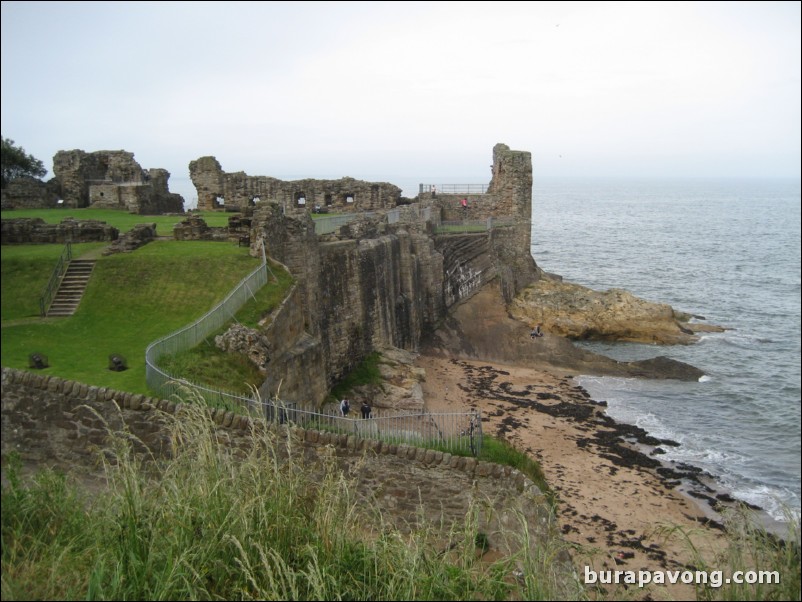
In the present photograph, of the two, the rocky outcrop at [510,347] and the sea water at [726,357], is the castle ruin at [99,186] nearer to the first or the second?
the rocky outcrop at [510,347]

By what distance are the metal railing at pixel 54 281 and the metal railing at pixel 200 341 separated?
2384 mm

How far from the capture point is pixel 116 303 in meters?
17.8

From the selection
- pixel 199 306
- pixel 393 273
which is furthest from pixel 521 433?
pixel 199 306

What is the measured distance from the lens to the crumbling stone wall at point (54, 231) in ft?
63.0

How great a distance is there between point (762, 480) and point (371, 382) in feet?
44.1

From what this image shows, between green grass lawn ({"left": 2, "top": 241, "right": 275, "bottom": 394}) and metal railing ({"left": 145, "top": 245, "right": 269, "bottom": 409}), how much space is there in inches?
16.1

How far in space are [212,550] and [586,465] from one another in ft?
57.5

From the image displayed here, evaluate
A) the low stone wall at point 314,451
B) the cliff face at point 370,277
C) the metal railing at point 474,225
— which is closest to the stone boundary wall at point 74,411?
the low stone wall at point 314,451

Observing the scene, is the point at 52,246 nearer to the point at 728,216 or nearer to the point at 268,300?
the point at 268,300

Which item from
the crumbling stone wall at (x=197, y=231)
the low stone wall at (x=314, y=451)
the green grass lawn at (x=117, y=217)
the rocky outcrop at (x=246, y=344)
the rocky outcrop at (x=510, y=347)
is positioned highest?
the green grass lawn at (x=117, y=217)

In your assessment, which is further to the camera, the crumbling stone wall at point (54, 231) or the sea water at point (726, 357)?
the sea water at point (726, 357)

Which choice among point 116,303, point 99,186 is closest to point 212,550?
point 116,303

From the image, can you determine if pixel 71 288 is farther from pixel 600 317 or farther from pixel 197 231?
pixel 600 317

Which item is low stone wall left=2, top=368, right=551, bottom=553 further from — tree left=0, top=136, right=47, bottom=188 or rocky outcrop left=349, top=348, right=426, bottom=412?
tree left=0, top=136, right=47, bottom=188
